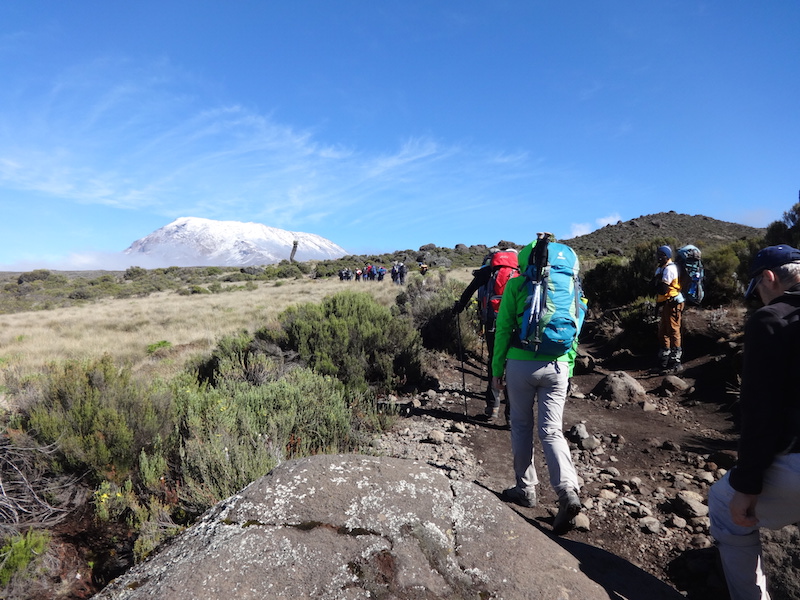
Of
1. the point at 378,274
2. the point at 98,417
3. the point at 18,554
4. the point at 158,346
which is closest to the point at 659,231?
the point at 378,274

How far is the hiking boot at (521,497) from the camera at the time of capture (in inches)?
129

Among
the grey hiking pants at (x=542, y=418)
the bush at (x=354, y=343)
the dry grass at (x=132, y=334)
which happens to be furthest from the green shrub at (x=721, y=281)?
the grey hiking pants at (x=542, y=418)

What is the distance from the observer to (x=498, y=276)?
515 centimetres

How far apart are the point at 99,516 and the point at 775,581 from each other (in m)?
3.98

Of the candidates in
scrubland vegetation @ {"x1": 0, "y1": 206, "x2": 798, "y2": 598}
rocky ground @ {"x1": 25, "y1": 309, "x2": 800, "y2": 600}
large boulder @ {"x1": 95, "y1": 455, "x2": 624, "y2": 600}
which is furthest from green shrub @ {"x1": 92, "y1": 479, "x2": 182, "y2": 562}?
large boulder @ {"x1": 95, "y1": 455, "x2": 624, "y2": 600}

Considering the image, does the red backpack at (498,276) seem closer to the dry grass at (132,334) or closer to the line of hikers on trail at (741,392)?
the line of hikers on trail at (741,392)

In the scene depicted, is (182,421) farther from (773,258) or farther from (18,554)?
(773,258)

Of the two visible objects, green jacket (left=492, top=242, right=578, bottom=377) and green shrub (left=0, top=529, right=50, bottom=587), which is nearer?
green shrub (left=0, top=529, right=50, bottom=587)

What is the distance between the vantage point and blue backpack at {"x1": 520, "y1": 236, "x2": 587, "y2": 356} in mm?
3000

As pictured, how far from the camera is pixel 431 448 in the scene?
15.4 feet

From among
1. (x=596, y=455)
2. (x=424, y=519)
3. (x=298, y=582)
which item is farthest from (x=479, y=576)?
(x=596, y=455)

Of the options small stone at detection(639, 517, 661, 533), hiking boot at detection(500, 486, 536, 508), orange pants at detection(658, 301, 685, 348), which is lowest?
small stone at detection(639, 517, 661, 533)

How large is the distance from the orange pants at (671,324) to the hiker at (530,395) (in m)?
5.05

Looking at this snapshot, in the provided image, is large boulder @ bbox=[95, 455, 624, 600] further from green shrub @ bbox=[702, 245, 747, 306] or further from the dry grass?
green shrub @ bbox=[702, 245, 747, 306]
